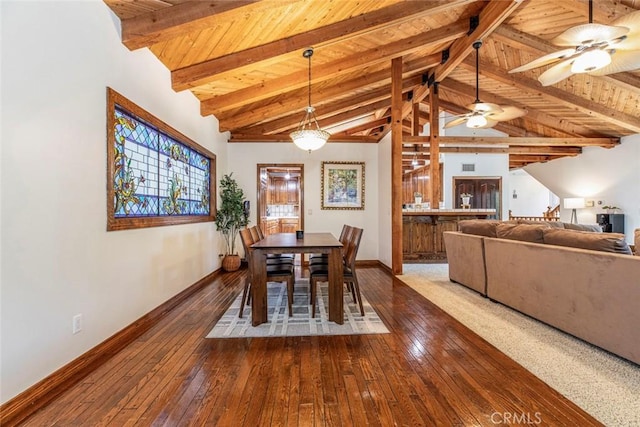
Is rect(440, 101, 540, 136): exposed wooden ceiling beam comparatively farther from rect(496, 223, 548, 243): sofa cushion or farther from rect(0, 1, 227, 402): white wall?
rect(0, 1, 227, 402): white wall

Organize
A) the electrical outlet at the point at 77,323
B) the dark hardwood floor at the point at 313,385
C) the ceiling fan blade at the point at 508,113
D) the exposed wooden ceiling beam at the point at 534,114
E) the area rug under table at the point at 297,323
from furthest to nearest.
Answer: the exposed wooden ceiling beam at the point at 534,114
the ceiling fan blade at the point at 508,113
the area rug under table at the point at 297,323
the electrical outlet at the point at 77,323
the dark hardwood floor at the point at 313,385

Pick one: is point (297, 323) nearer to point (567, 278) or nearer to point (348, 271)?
point (348, 271)

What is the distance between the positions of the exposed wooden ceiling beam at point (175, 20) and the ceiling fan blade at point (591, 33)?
8.39 feet

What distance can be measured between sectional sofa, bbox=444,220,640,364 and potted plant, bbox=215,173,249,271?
12.6 feet

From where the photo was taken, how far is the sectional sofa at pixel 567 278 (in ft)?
6.29

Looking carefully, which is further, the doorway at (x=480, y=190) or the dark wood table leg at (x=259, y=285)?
the doorway at (x=480, y=190)

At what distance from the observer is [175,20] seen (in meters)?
2.31

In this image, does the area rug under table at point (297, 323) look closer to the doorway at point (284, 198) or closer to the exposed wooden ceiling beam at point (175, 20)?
the exposed wooden ceiling beam at point (175, 20)

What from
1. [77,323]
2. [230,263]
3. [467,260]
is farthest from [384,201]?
[77,323]

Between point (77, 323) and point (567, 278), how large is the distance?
3780 mm

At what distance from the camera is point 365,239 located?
586 centimetres

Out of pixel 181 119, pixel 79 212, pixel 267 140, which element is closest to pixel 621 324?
pixel 79 212

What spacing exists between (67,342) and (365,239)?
4.83 m

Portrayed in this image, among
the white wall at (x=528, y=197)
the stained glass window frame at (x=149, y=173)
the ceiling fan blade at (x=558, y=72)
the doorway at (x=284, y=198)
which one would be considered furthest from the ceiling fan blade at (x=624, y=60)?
the white wall at (x=528, y=197)
